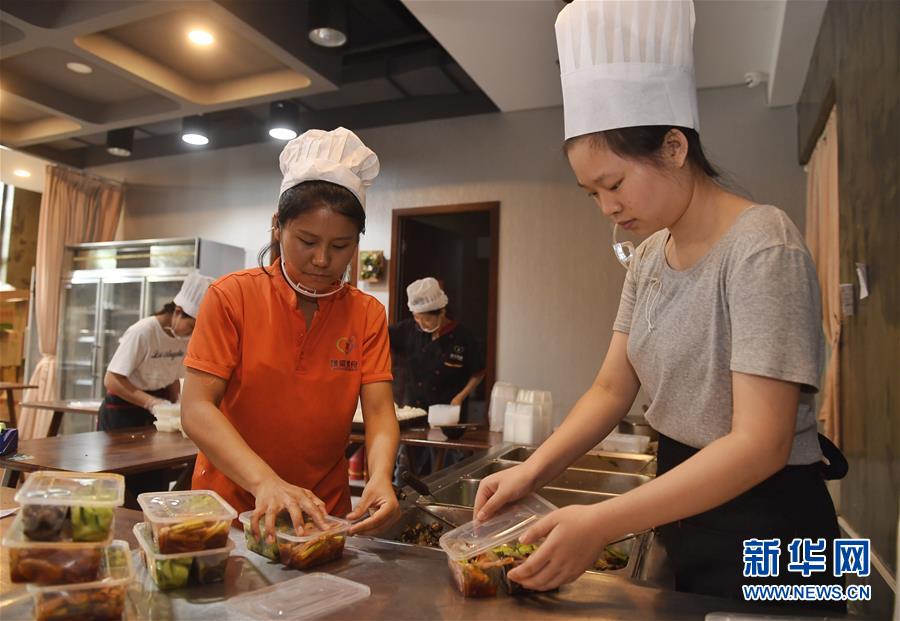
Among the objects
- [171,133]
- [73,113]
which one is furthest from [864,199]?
[171,133]

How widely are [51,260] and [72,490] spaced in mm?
6679

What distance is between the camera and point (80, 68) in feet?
14.9

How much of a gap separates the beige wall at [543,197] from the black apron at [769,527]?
12.3ft

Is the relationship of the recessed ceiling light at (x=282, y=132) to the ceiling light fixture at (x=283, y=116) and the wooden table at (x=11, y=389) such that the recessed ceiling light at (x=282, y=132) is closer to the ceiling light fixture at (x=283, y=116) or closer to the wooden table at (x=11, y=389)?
the ceiling light fixture at (x=283, y=116)

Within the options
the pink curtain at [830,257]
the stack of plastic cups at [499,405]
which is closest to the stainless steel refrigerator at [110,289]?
the stack of plastic cups at [499,405]

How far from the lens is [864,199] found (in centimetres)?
241

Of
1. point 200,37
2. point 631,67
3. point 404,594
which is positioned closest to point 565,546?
point 404,594

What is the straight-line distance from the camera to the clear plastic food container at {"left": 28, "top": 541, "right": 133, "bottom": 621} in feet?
2.54

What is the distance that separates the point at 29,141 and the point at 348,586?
649cm

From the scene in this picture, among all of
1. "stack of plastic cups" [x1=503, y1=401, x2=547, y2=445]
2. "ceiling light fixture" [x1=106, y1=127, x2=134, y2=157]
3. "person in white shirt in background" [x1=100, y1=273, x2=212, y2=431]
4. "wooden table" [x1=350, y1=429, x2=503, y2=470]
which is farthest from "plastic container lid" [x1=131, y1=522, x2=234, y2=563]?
"ceiling light fixture" [x1=106, y1=127, x2=134, y2=157]

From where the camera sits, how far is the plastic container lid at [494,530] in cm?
97

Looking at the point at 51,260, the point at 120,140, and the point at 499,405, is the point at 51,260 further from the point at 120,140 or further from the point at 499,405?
the point at 499,405

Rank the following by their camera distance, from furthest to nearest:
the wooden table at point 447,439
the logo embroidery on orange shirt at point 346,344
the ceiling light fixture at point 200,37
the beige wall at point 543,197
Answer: the beige wall at point 543,197
the ceiling light fixture at point 200,37
the wooden table at point 447,439
the logo embroidery on orange shirt at point 346,344

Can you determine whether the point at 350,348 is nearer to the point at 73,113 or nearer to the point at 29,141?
the point at 73,113
